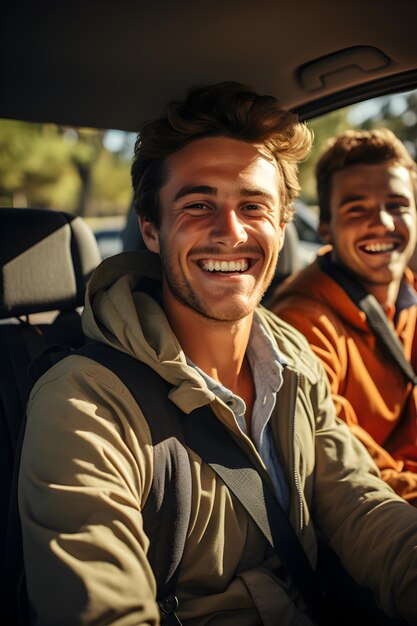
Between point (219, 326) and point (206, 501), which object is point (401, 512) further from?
point (219, 326)

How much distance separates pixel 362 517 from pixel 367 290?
1.14 metres

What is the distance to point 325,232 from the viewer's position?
2.67m

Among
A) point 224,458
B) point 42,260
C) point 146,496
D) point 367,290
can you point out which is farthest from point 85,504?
point 367,290

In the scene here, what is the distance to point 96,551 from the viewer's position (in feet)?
3.92

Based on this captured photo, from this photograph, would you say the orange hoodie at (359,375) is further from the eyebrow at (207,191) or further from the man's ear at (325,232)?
the eyebrow at (207,191)

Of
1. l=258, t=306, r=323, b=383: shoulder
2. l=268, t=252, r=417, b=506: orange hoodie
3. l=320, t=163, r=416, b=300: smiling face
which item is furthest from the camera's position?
l=320, t=163, r=416, b=300: smiling face

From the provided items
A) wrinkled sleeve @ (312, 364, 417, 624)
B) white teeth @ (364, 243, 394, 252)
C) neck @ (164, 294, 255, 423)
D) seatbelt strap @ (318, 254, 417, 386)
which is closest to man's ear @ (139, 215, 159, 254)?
neck @ (164, 294, 255, 423)

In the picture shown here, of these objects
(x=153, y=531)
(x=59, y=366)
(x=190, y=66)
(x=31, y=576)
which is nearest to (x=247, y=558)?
(x=153, y=531)

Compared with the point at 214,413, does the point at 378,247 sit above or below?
above

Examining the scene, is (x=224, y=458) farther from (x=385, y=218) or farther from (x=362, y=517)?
(x=385, y=218)

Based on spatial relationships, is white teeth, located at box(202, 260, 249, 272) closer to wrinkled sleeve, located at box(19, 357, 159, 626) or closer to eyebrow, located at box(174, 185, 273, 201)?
eyebrow, located at box(174, 185, 273, 201)

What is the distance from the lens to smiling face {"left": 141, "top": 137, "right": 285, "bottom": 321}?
5.68ft

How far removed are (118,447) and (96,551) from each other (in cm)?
25

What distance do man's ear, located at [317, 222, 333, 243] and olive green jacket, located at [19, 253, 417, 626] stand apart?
0.74 meters
